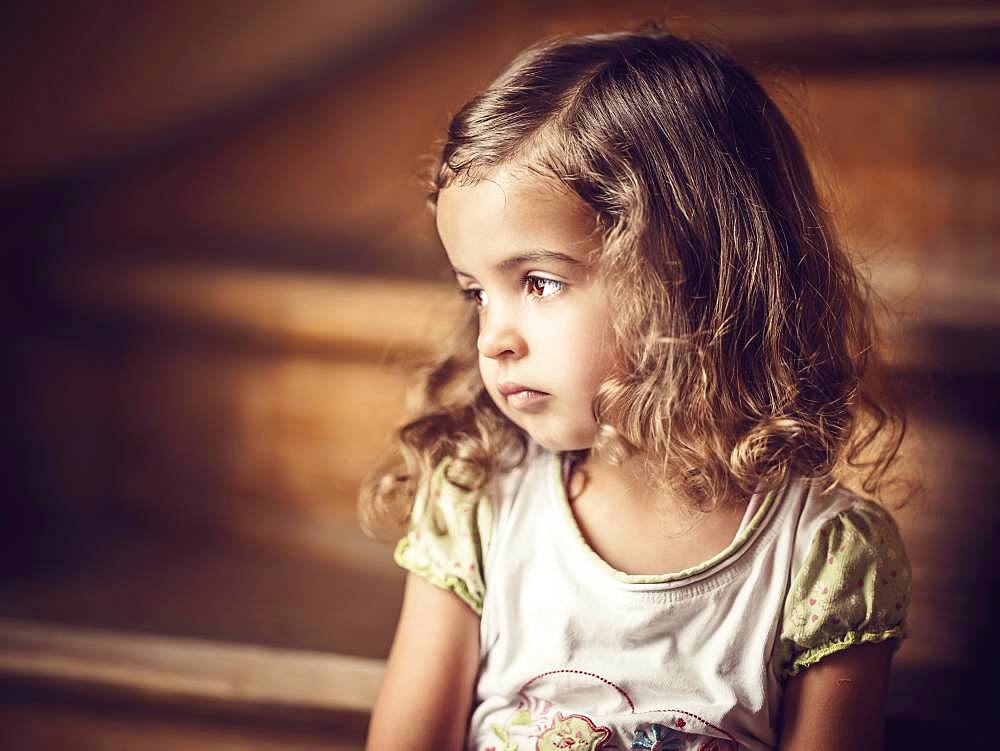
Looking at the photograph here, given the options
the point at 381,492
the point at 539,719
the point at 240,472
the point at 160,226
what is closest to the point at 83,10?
the point at 160,226

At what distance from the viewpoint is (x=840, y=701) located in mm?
730

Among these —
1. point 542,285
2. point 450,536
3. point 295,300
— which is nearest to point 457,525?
point 450,536

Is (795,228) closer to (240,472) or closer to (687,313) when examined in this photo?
(687,313)

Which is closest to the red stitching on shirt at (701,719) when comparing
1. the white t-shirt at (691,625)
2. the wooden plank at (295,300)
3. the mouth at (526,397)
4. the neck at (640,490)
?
the white t-shirt at (691,625)

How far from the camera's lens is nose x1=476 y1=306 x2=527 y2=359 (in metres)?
0.71

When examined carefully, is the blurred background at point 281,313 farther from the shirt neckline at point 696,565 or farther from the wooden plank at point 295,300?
the shirt neckline at point 696,565

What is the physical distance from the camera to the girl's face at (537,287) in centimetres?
69

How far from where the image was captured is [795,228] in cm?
74

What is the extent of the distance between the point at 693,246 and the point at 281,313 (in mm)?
561

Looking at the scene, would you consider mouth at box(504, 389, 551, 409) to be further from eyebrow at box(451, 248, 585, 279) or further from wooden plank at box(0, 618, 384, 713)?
wooden plank at box(0, 618, 384, 713)

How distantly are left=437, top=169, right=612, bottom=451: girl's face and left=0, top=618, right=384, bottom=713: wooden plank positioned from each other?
0.35 metres

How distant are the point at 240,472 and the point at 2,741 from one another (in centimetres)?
38

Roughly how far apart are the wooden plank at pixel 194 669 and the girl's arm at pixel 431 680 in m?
0.07

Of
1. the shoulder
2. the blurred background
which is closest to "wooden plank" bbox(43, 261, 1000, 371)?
the blurred background
